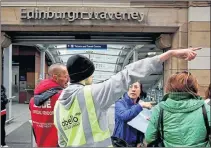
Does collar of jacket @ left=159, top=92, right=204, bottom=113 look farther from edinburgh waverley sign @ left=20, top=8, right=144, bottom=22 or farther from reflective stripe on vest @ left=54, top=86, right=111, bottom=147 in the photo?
edinburgh waverley sign @ left=20, top=8, right=144, bottom=22

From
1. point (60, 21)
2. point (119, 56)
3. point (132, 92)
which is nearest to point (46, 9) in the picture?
point (60, 21)

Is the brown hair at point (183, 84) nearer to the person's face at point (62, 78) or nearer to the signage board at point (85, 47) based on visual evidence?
the person's face at point (62, 78)

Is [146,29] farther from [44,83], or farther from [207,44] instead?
[44,83]

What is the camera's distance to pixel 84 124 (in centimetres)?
209

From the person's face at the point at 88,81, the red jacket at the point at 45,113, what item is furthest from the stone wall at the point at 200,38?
the person's face at the point at 88,81

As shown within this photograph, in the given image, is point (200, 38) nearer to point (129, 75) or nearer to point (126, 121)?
point (126, 121)

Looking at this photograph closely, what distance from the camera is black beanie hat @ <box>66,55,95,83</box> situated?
7.13ft

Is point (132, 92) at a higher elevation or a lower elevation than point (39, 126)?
higher

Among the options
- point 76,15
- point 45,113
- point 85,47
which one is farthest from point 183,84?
point 85,47

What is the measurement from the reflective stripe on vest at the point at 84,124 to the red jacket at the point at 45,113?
0.84 metres

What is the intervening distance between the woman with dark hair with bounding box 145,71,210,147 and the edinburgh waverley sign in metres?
5.29

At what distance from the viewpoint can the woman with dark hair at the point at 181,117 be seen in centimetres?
234

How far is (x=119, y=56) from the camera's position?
15.0 metres

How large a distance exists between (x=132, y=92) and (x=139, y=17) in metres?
4.25
